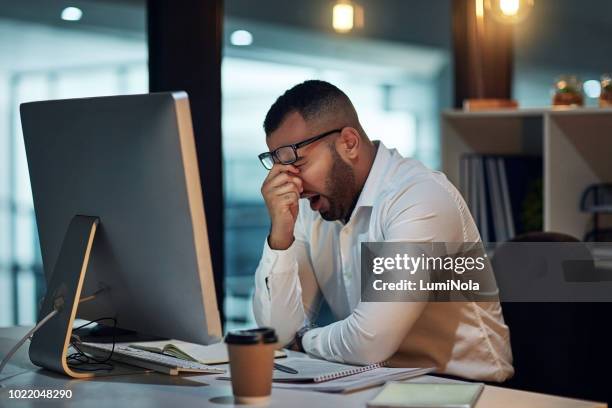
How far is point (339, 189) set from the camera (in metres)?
2.38

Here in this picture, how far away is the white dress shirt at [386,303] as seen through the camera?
203 centimetres

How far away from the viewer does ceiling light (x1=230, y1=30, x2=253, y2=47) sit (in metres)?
3.52

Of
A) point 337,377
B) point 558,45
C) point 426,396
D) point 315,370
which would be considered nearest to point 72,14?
point 315,370

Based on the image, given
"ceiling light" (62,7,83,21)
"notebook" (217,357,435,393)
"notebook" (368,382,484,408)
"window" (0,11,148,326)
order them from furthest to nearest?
"ceiling light" (62,7,83,21)
"window" (0,11,148,326)
"notebook" (217,357,435,393)
"notebook" (368,382,484,408)

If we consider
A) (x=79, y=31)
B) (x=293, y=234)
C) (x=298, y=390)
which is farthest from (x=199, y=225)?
(x=79, y=31)

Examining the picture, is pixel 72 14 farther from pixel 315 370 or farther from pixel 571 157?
pixel 571 157

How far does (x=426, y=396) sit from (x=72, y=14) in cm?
214

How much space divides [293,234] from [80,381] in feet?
2.55

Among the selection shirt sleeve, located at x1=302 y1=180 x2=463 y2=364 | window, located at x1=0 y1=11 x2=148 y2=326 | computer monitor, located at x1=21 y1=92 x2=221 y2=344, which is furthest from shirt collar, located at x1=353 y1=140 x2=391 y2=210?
window, located at x1=0 y1=11 x2=148 y2=326

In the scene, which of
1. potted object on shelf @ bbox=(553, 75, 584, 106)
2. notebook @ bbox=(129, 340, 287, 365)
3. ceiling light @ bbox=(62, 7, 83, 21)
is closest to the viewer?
notebook @ bbox=(129, 340, 287, 365)

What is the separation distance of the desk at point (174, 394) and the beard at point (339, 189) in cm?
71

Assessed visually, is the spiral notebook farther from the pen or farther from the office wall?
the office wall

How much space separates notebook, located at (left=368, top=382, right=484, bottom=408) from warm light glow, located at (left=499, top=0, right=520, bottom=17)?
7.65ft

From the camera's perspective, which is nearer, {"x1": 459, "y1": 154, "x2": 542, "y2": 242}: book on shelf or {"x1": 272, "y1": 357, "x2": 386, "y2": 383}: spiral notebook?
{"x1": 272, "y1": 357, "x2": 386, "y2": 383}: spiral notebook
